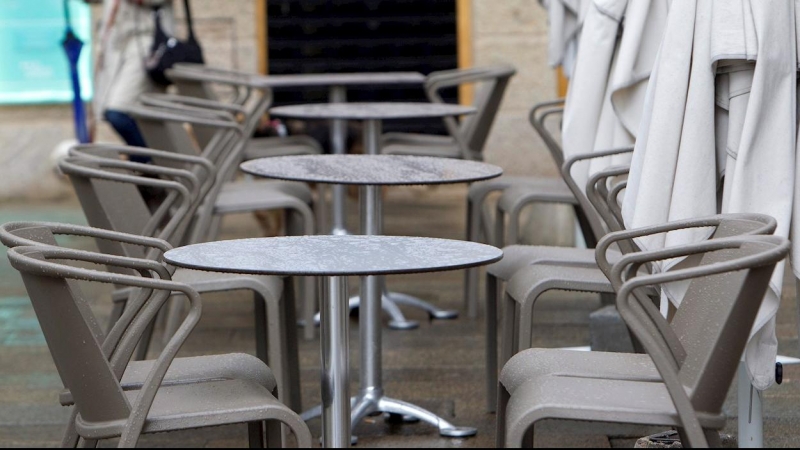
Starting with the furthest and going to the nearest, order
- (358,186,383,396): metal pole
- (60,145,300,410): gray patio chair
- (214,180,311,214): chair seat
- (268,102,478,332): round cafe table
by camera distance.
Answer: (268,102,478,332): round cafe table, (214,180,311,214): chair seat, (358,186,383,396): metal pole, (60,145,300,410): gray patio chair

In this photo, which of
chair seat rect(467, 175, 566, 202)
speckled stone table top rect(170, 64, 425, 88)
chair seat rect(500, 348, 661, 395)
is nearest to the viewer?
chair seat rect(500, 348, 661, 395)

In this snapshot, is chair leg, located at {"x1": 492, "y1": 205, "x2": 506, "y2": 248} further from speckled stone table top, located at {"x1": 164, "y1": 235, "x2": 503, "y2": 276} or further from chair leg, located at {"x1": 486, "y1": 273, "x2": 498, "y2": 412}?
speckled stone table top, located at {"x1": 164, "y1": 235, "x2": 503, "y2": 276}

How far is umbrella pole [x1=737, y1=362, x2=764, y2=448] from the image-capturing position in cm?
361

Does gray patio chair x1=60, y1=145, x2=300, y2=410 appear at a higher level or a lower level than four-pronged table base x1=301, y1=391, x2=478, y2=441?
higher

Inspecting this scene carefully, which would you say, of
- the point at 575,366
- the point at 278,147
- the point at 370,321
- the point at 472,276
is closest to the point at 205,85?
the point at 278,147

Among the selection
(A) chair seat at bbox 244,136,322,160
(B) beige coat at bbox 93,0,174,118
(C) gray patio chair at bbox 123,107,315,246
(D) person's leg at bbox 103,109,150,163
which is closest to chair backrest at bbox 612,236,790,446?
(C) gray patio chair at bbox 123,107,315,246

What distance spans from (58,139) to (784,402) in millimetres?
6687

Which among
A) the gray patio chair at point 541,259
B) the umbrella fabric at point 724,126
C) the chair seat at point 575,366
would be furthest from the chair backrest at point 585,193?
the chair seat at point 575,366

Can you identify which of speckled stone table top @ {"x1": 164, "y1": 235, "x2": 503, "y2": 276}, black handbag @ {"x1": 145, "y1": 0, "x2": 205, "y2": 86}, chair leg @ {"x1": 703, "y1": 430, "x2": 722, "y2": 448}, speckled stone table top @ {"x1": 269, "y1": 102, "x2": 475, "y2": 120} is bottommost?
chair leg @ {"x1": 703, "y1": 430, "x2": 722, "y2": 448}

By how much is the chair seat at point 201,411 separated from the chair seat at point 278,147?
3.83 metres

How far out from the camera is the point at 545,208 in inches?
279

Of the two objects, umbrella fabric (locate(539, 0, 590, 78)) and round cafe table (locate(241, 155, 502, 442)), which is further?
umbrella fabric (locate(539, 0, 590, 78))

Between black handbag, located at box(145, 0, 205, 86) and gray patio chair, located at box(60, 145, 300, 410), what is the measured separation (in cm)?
256

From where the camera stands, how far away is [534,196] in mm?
5359
